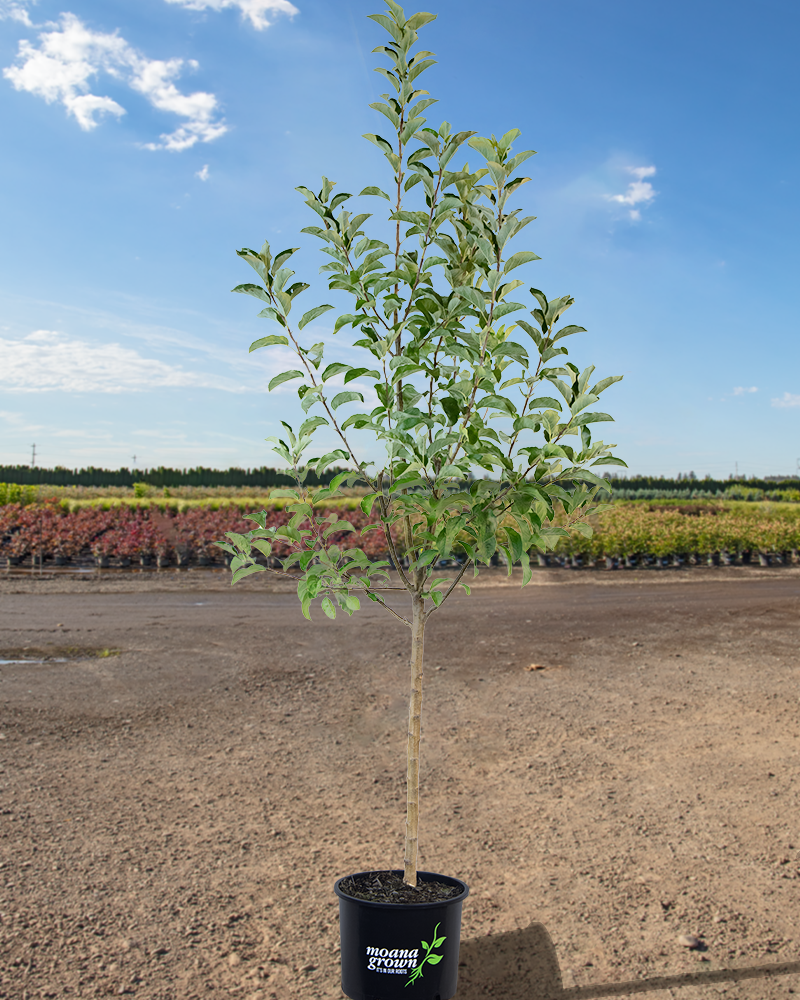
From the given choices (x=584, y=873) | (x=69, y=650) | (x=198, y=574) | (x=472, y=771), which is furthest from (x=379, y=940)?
(x=198, y=574)

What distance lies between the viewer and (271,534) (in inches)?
103

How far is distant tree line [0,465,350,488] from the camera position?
3909cm

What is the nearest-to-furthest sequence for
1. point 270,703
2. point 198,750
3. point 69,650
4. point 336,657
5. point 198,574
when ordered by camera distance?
point 198,750 < point 270,703 < point 336,657 < point 69,650 < point 198,574

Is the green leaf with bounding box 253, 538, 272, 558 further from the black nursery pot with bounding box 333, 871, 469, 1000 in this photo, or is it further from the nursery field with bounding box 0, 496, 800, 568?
the nursery field with bounding box 0, 496, 800, 568

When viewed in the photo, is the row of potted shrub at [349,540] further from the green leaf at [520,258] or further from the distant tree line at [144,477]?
the distant tree line at [144,477]

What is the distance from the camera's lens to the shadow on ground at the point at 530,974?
287cm

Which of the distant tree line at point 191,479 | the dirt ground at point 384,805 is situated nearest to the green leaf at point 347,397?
the dirt ground at point 384,805

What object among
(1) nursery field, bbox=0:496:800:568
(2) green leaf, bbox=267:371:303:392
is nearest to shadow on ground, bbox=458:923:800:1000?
(2) green leaf, bbox=267:371:303:392

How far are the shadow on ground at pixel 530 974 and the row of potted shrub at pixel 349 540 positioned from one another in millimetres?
11694

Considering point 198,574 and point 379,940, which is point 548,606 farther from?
point 379,940

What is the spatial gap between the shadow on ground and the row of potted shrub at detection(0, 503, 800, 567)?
1169 cm

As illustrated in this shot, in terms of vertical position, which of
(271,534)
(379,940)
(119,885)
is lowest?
(119,885)

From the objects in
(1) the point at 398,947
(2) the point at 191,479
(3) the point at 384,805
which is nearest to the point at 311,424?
(1) the point at 398,947

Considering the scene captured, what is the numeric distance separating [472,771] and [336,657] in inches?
121
